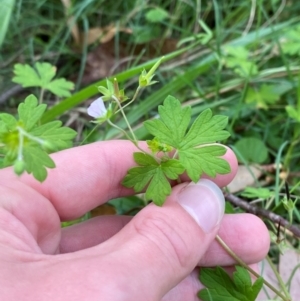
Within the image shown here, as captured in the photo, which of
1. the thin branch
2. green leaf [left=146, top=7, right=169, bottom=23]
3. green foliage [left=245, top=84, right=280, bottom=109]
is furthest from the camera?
green leaf [left=146, top=7, right=169, bottom=23]

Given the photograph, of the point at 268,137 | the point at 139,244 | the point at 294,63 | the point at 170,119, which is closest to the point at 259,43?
the point at 294,63

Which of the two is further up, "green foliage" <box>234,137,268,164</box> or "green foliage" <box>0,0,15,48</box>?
"green foliage" <box>0,0,15,48</box>

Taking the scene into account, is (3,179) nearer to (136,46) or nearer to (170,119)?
(170,119)

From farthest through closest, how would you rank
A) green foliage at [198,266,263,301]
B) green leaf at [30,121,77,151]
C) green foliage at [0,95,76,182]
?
green foliage at [198,266,263,301] < green leaf at [30,121,77,151] < green foliage at [0,95,76,182]

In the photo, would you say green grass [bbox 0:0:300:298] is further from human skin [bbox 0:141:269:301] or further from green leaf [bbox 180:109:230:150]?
green leaf [bbox 180:109:230:150]

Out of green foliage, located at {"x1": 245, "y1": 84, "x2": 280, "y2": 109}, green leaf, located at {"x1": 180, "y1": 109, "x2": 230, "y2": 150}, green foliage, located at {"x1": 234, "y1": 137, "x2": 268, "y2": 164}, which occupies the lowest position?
green foliage, located at {"x1": 234, "y1": 137, "x2": 268, "y2": 164}

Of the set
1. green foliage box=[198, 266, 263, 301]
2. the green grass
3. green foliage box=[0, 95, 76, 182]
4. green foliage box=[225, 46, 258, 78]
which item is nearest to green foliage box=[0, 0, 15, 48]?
the green grass

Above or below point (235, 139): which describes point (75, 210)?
above

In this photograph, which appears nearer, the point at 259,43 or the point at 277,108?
the point at 277,108

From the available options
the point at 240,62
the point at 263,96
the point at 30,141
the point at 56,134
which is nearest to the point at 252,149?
the point at 263,96
